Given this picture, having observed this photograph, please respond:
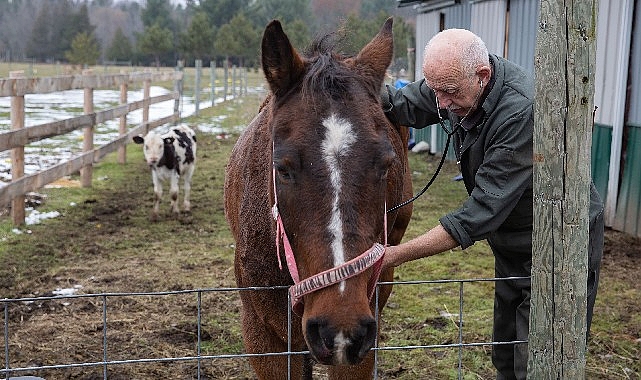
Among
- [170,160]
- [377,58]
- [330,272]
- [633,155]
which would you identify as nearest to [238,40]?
[170,160]

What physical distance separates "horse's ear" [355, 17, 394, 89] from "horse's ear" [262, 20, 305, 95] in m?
0.27

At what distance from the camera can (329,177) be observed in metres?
2.29

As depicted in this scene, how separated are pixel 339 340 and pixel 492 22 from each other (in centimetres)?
1142

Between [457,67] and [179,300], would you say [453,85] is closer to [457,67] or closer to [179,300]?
[457,67]

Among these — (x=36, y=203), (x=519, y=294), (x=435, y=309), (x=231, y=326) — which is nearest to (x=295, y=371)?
(x=519, y=294)

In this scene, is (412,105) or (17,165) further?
(17,165)

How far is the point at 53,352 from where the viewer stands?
4.97 metres

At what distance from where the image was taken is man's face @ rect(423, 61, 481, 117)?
2779 mm

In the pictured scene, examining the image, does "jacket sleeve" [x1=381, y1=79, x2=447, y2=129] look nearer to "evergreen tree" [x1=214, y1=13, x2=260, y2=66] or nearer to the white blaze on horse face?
the white blaze on horse face

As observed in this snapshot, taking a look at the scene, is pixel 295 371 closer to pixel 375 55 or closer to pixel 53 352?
pixel 375 55

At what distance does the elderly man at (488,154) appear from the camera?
2.76m

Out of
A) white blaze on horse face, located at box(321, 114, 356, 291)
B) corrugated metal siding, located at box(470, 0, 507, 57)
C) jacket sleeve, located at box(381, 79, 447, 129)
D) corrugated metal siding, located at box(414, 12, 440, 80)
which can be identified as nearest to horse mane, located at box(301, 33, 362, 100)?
white blaze on horse face, located at box(321, 114, 356, 291)

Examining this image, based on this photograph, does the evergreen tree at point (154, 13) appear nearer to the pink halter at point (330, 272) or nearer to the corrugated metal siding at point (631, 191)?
the corrugated metal siding at point (631, 191)

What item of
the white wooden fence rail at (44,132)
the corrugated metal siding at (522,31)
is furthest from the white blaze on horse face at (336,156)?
the corrugated metal siding at (522,31)
